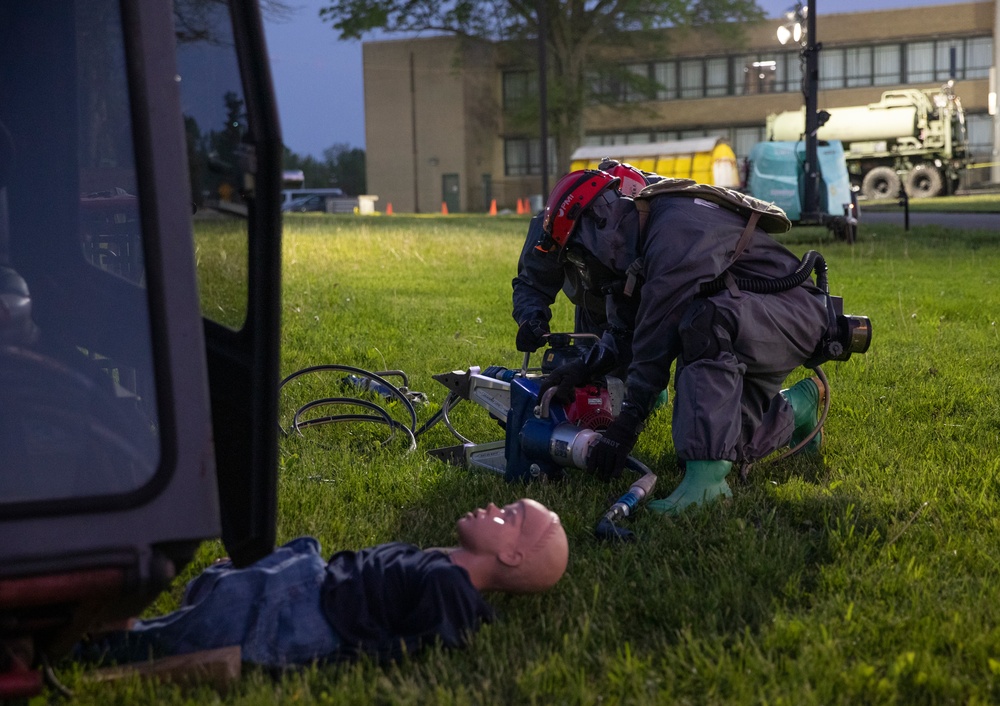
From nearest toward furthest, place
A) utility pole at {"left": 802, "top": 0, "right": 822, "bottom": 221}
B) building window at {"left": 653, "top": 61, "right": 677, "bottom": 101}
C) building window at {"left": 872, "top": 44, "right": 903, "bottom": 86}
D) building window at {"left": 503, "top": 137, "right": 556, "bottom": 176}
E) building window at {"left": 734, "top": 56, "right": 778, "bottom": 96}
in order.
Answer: utility pole at {"left": 802, "top": 0, "right": 822, "bottom": 221} < building window at {"left": 872, "top": 44, "right": 903, "bottom": 86} < building window at {"left": 734, "top": 56, "right": 778, "bottom": 96} < building window at {"left": 653, "top": 61, "right": 677, "bottom": 101} < building window at {"left": 503, "top": 137, "right": 556, "bottom": 176}

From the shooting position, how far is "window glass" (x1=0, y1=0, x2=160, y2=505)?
208 cm

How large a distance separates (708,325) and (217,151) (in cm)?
180

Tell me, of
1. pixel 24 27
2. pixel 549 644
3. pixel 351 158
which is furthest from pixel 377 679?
pixel 351 158

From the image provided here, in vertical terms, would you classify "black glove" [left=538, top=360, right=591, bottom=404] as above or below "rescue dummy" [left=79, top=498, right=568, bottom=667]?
above

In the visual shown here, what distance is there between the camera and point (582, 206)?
393 cm

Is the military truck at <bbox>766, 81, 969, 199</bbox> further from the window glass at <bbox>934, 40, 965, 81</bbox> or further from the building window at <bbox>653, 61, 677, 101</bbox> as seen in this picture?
the building window at <bbox>653, 61, 677, 101</bbox>

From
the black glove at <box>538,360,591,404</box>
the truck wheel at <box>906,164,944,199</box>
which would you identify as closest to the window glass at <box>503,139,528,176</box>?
the truck wheel at <box>906,164,944,199</box>

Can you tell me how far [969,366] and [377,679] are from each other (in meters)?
4.54

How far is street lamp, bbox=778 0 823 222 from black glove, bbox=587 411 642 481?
1207 cm

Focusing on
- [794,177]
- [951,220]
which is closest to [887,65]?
[951,220]

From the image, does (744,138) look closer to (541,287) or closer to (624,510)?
(541,287)

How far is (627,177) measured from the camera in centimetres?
416

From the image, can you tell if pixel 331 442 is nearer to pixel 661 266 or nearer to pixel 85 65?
pixel 661 266

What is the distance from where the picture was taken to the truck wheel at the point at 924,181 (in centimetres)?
3619
